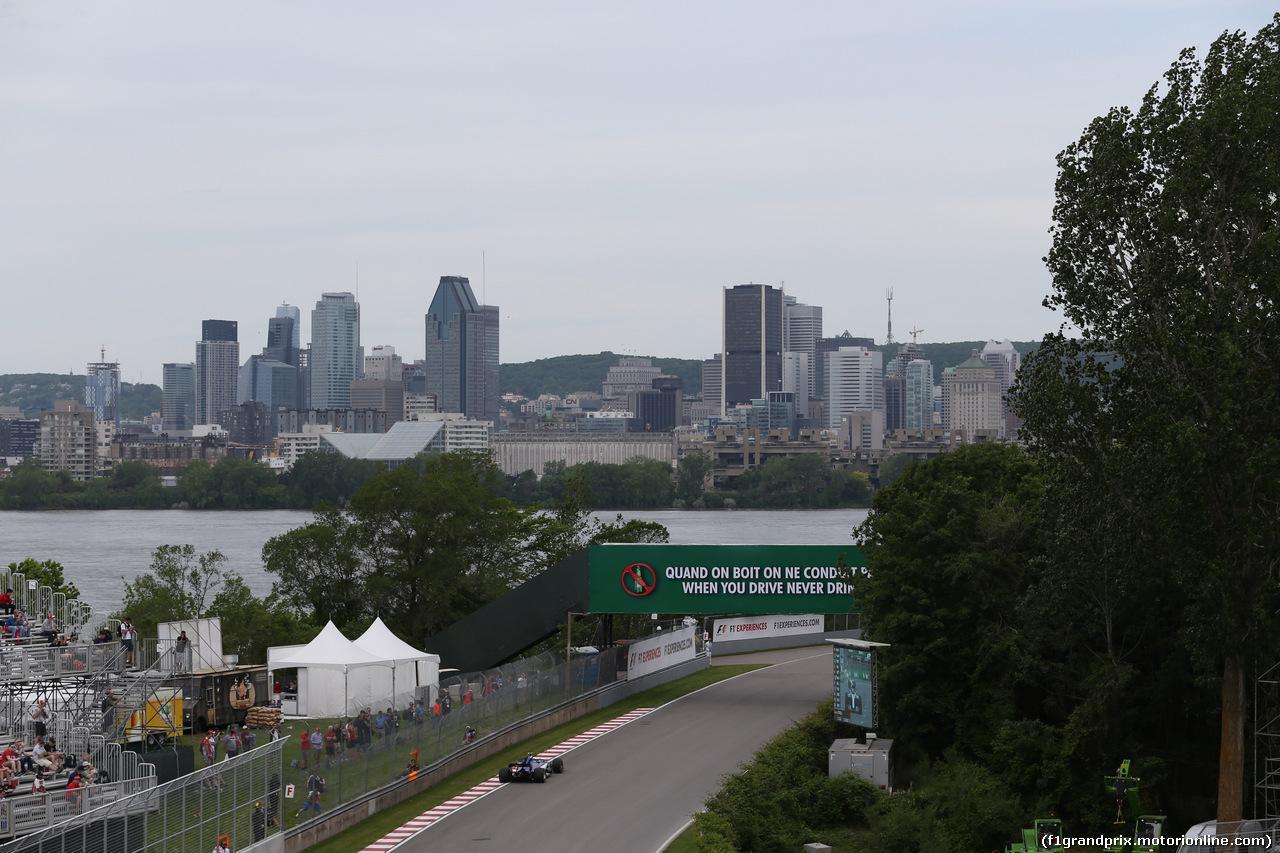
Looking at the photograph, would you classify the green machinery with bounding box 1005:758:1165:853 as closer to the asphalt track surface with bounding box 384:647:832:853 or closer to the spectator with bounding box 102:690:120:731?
the asphalt track surface with bounding box 384:647:832:853

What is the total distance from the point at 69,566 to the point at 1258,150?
110939 millimetres

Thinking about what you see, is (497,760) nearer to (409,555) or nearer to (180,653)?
(180,653)

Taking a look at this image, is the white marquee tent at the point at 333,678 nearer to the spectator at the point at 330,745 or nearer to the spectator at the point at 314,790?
the spectator at the point at 330,745

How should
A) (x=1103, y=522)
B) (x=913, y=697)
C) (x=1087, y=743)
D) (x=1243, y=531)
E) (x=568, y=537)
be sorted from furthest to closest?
(x=568, y=537) < (x=913, y=697) < (x=1087, y=743) < (x=1103, y=522) < (x=1243, y=531)

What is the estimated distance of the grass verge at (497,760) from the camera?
103ft

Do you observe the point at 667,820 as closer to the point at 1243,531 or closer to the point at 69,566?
the point at 1243,531

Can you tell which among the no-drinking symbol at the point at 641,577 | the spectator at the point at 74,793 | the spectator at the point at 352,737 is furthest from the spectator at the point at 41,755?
the no-drinking symbol at the point at 641,577

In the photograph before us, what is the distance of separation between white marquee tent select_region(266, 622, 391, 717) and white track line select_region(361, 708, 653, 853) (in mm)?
7782

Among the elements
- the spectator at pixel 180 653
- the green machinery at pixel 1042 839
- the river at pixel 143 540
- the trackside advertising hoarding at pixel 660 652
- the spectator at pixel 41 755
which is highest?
the spectator at pixel 180 653

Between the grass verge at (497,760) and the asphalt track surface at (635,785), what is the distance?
108 cm

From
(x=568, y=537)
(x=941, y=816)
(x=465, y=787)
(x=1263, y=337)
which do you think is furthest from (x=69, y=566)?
(x=1263, y=337)

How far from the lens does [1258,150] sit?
31.9 m

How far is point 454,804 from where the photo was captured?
34.1 metres

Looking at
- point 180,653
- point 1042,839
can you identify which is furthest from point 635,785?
point 180,653
